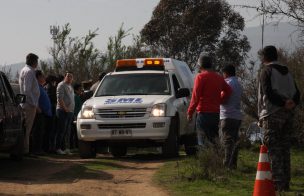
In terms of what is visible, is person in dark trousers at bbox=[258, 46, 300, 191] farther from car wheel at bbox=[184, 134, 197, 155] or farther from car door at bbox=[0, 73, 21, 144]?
car wheel at bbox=[184, 134, 197, 155]

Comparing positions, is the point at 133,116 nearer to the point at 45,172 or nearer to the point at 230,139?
the point at 45,172

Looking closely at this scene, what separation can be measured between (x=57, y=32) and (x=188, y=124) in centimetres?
1371

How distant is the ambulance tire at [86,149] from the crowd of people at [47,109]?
39.4 inches

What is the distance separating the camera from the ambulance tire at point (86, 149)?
14.1 metres

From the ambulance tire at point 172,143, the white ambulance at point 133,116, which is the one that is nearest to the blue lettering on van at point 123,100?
the white ambulance at point 133,116

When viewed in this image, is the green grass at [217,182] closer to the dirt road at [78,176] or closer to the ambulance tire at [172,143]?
the dirt road at [78,176]

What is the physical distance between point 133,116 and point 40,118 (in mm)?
2057

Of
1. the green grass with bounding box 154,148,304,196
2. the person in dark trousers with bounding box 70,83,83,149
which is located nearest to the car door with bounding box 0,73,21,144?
the green grass with bounding box 154,148,304,196

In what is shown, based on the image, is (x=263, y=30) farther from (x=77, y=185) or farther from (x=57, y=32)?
(x=57, y=32)

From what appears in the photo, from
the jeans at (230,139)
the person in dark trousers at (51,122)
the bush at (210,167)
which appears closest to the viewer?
the bush at (210,167)

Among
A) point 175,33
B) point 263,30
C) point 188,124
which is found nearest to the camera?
point 263,30

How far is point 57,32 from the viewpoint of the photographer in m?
28.2

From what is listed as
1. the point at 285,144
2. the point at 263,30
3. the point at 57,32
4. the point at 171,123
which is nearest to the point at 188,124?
the point at 171,123

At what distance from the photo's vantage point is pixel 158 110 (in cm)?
1384
